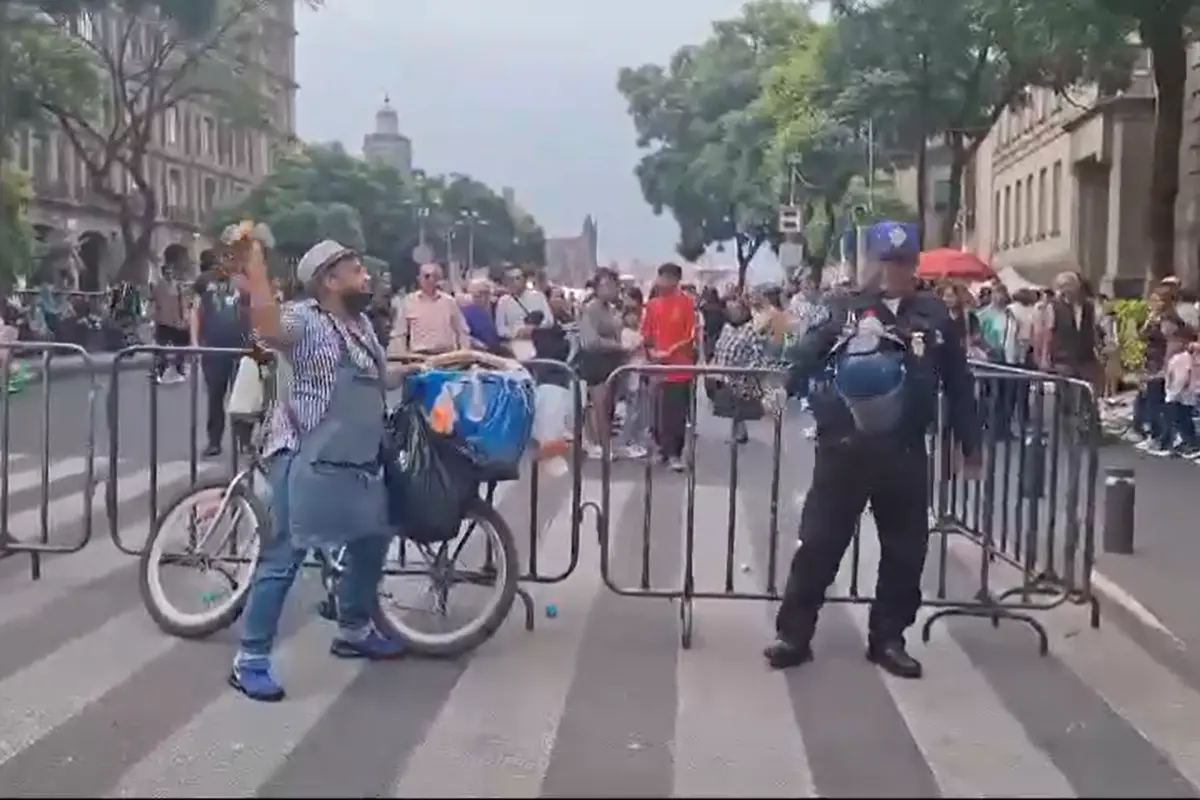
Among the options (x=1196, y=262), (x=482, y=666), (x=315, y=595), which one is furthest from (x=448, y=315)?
(x=1196, y=262)

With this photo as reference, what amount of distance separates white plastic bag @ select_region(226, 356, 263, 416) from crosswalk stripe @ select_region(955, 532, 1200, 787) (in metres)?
4.66

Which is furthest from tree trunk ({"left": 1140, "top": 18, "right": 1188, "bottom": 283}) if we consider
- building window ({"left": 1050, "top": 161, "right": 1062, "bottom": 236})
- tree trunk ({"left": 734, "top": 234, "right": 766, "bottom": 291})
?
tree trunk ({"left": 734, "top": 234, "right": 766, "bottom": 291})

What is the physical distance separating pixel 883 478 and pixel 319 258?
2381 mm

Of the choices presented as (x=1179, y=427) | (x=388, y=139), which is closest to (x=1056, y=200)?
(x=1179, y=427)

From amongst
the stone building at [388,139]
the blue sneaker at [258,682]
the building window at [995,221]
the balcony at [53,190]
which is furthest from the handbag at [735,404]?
the stone building at [388,139]

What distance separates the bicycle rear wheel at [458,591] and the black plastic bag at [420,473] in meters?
0.21

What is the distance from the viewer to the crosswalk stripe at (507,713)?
5.80m

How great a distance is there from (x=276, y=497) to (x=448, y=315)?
770cm

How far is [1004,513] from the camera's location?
9414 millimetres

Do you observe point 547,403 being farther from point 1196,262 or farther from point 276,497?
point 1196,262

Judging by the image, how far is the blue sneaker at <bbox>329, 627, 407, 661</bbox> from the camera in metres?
7.53

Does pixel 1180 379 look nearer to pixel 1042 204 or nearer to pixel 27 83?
pixel 27 83

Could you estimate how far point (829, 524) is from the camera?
740 cm

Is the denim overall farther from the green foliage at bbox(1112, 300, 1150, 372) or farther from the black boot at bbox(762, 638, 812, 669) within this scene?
the green foliage at bbox(1112, 300, 1150, 372)
